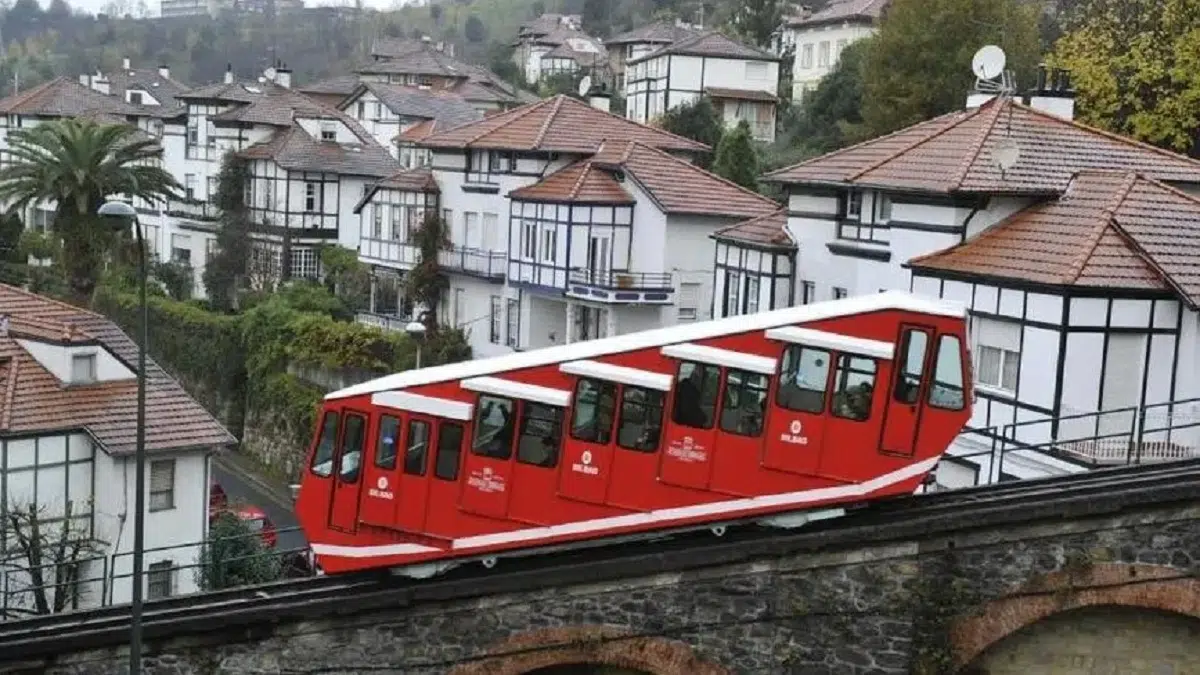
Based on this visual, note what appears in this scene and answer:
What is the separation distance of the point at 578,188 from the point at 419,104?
31.4 m

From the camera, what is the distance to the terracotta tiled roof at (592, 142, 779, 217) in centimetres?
4272

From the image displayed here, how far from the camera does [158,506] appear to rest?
30.5 meters

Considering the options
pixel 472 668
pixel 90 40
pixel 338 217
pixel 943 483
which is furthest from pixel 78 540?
pixel 90 40

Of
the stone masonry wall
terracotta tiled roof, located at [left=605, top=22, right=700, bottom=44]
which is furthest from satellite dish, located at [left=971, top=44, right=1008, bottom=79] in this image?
terracotta tiled roof, located at [left=605, top=22, right=700, bottom=44]

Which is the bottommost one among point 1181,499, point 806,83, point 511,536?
point 511,536

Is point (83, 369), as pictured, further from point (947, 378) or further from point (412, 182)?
point (412, 182)

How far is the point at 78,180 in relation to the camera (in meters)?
47.9

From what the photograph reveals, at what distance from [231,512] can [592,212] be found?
43.0 ft

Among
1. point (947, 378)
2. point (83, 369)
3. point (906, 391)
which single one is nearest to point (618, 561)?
point (906, 391)

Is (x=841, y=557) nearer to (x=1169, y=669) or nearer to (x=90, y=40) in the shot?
(x=1169, y=669)

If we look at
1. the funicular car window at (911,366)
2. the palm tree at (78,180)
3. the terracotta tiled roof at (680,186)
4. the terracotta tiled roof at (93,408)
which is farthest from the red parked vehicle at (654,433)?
the palm tree at (78,180)

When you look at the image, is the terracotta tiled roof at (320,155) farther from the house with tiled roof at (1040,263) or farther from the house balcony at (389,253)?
the house with tiled roof at (1040,263)

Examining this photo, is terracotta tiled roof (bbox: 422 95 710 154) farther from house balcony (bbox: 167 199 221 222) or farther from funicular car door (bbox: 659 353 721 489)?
funicular car door (bbox: 659 353 721 489)

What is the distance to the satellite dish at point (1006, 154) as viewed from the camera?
26.4 m
